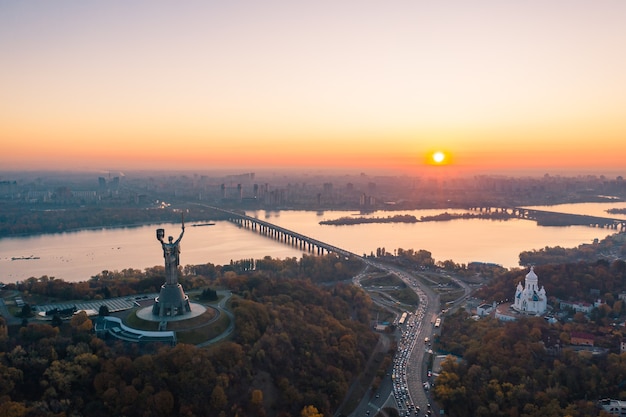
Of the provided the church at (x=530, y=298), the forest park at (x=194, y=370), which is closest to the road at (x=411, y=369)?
the forest park at (x=194, y=370)

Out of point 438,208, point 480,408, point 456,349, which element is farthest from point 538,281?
point 438,208

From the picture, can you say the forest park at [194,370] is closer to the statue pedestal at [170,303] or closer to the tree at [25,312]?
the tree at [25,312]

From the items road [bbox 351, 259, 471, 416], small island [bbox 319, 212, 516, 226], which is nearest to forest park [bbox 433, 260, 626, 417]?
road [bbox 351, 259, 471, 416]

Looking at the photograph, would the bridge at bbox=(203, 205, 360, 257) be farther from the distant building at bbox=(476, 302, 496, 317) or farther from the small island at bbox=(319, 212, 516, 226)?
the distant building at bbox=(476, 302, 496, 317)

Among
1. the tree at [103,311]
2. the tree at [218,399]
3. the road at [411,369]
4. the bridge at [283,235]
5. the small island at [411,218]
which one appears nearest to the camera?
the tree at [218,399]

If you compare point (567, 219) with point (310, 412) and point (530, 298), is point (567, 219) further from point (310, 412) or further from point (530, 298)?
point (310, 412)

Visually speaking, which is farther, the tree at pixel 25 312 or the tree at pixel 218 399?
the tree at pixel 25 312

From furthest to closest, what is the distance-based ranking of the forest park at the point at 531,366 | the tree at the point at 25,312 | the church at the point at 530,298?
the church at the point at 530,298 → the tree at the point at 25,312 → the forest park at the point at 531,366
